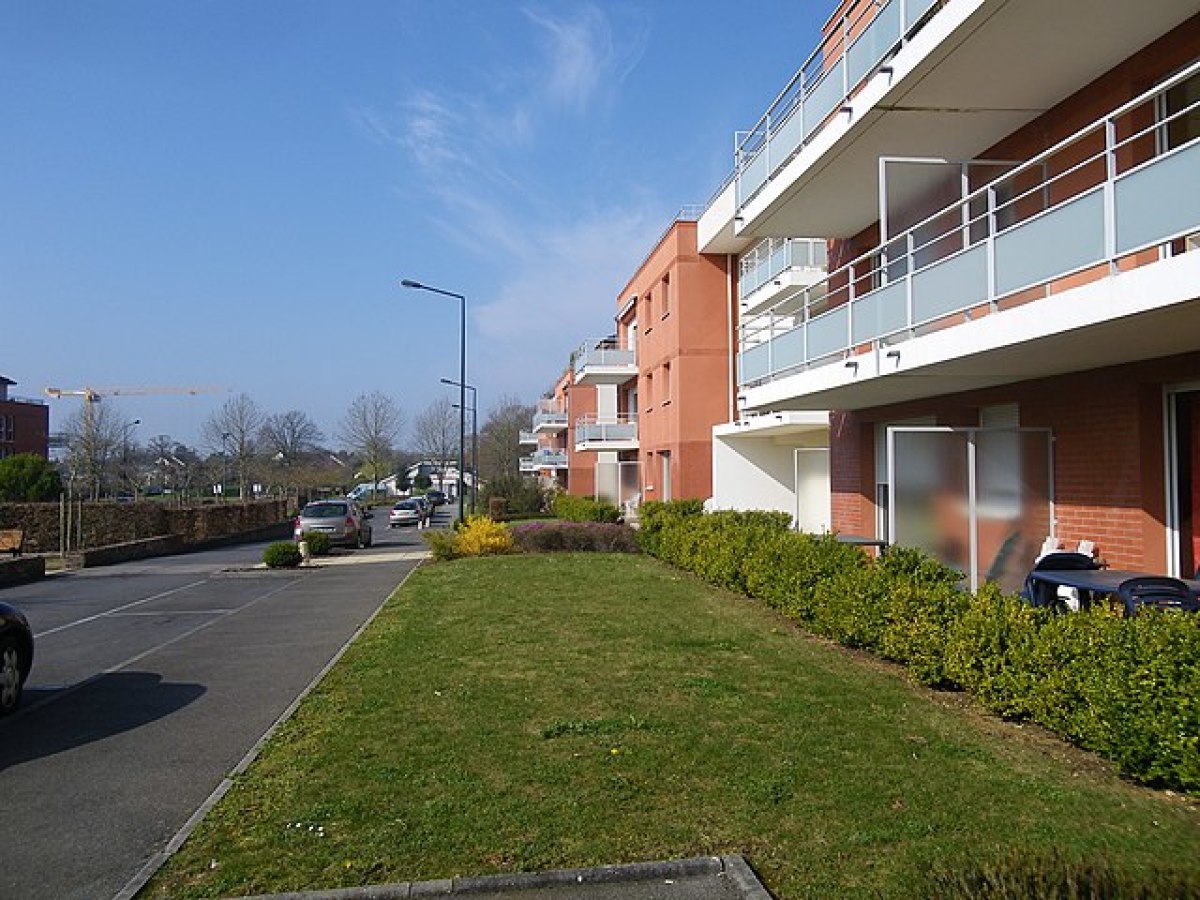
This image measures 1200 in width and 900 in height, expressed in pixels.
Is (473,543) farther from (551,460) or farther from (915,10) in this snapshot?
(551,460)

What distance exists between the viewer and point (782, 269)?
895 inches

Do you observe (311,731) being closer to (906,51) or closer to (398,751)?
(398,751)

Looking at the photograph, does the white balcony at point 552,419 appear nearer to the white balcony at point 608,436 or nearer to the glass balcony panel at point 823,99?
the white balcony at point 608,436

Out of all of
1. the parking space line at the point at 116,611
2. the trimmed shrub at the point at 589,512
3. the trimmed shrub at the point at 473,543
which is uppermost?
the trimmed shrub at the point at 589,512

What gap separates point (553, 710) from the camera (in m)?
6.85

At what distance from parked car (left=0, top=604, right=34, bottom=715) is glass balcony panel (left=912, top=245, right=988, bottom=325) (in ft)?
28.9

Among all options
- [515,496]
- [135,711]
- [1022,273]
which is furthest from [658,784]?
[515,496]

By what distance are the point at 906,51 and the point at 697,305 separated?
18691 millimetres

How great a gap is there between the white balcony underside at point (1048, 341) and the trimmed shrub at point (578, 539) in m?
10.2

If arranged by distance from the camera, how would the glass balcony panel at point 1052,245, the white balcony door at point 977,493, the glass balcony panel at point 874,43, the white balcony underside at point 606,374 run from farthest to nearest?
A: the white balcony underside at point 606,374
the glass balcony panel at point 874,43
the white balcony door at point 977,493
the glass balcony panel at point 1052,245

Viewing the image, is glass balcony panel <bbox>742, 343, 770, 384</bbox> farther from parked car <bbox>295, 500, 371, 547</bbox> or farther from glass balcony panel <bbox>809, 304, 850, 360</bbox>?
parked car <bbox>295, 500, 371, 547</bbox>

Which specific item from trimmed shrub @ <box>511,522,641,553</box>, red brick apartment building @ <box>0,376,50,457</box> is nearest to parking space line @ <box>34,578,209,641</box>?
trimmed shrub @ <box>511,522,641,553</box>

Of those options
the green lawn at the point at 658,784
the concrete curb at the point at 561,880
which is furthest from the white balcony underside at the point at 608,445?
the concrete curb at the point at 561,880

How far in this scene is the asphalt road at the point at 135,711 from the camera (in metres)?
4.67
